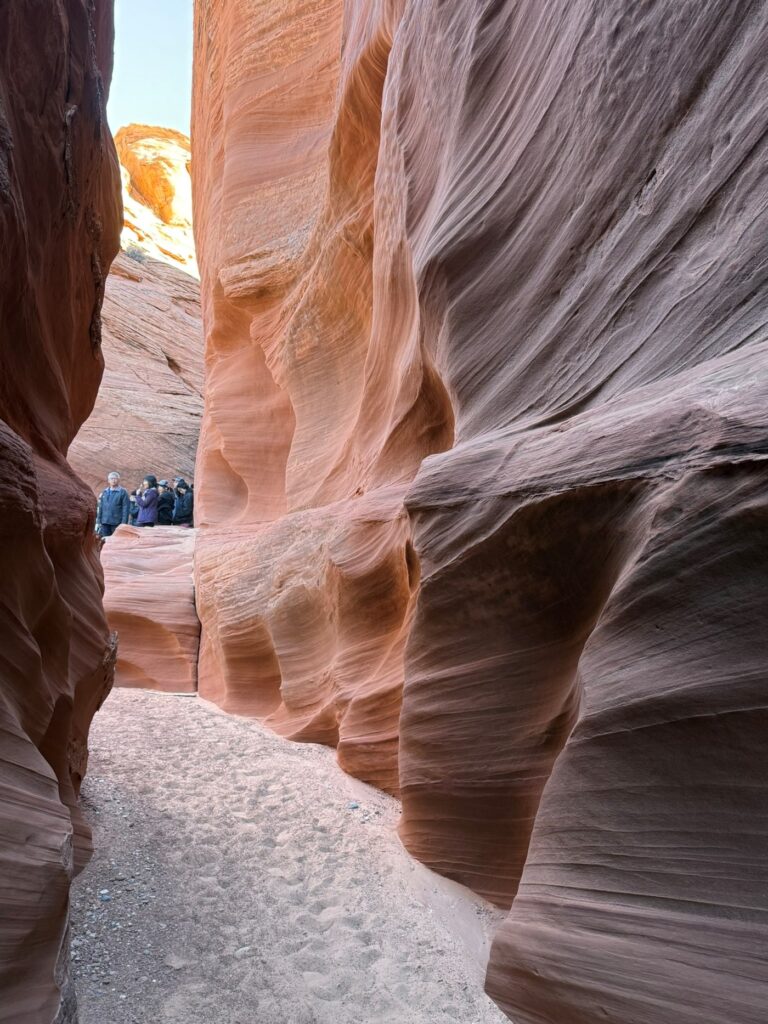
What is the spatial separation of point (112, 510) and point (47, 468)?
10096 millimetres

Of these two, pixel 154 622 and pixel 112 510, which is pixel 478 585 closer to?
pixel 154 622

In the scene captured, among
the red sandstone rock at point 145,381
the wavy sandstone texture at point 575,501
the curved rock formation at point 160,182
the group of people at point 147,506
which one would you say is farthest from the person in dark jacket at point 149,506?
the curved rock formation at point 160,182

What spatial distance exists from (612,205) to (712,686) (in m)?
2.30

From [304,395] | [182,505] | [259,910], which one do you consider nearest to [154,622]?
[304,395]

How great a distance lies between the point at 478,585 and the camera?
135 inches

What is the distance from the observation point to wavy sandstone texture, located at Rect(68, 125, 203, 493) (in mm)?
18031

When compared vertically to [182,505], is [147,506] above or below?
below

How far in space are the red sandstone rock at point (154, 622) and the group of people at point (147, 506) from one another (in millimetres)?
2279

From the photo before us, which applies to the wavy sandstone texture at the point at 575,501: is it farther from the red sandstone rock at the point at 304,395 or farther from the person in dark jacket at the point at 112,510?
the person in dark jacket at the point at 112,510

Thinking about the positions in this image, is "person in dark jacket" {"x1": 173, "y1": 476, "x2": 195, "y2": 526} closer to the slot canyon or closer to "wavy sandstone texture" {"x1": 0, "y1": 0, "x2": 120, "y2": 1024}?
the slot canyon

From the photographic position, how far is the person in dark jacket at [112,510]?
13352mm

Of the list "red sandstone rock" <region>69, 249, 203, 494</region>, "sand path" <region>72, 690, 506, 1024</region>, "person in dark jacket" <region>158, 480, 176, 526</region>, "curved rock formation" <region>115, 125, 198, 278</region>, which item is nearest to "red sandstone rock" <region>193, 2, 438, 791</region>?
"sand path" <region>72, 690, 506, 1024</region>

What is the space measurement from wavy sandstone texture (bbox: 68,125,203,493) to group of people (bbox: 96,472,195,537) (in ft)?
4.83

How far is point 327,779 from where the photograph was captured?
5602 millimetres
